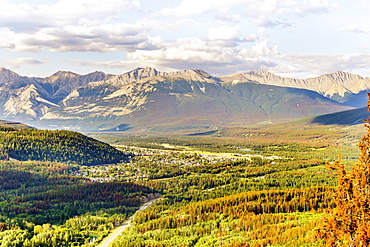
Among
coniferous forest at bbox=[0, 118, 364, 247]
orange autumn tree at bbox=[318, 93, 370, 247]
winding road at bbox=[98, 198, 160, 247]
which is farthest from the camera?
winding road at bbox=[98, 198, 160, 247]

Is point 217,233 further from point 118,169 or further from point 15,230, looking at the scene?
point 118,169

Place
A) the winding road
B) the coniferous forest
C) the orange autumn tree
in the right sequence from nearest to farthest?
the orange autumn tree, the coniferous forest, the winding road

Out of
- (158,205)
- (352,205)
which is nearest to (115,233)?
(158,205)

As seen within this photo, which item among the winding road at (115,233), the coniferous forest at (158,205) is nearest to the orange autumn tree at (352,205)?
the coniferous forest at (158,205)

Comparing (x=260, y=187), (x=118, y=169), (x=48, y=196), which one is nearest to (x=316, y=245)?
(x=260, y=187)

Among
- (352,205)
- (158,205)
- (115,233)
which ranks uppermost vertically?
(352,205)

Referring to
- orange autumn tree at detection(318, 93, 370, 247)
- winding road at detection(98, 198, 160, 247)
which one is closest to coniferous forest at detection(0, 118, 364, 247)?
orange autumn tree at detection(318, 93, 370, 247)

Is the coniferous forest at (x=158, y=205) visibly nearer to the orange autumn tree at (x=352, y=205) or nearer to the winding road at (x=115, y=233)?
the orange autumn tree at (x=352, y=205)

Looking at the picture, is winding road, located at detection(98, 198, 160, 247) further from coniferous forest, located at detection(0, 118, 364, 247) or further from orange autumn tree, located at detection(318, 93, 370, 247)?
orange autumn tree, located at detection(318, 93, 370, 247)

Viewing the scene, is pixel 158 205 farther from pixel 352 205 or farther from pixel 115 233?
pixel 352 205
